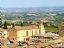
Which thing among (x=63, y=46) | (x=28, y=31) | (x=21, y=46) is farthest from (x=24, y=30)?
(x=63, y=46)

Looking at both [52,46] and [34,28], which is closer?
[52,46]

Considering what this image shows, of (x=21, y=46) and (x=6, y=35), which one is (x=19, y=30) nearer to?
(x=6, y=35)

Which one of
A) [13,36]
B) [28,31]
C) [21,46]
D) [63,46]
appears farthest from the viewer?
[28,31]

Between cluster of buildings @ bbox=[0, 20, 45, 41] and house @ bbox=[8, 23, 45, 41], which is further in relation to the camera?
house @ bbox=[8, 23, 45, 41]

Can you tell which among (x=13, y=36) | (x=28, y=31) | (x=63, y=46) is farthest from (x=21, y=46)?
(x=28, y=31)

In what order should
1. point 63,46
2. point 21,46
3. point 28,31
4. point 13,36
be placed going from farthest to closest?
1. point 28,31
2. point 13,36
3. point 21,46
4. point 63,46

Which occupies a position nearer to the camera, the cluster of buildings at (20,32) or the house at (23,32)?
the cluster of buildings at (20,32)

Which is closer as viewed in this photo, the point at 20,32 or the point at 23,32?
the point at 20,32

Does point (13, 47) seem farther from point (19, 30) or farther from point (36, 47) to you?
point (19, 30)
